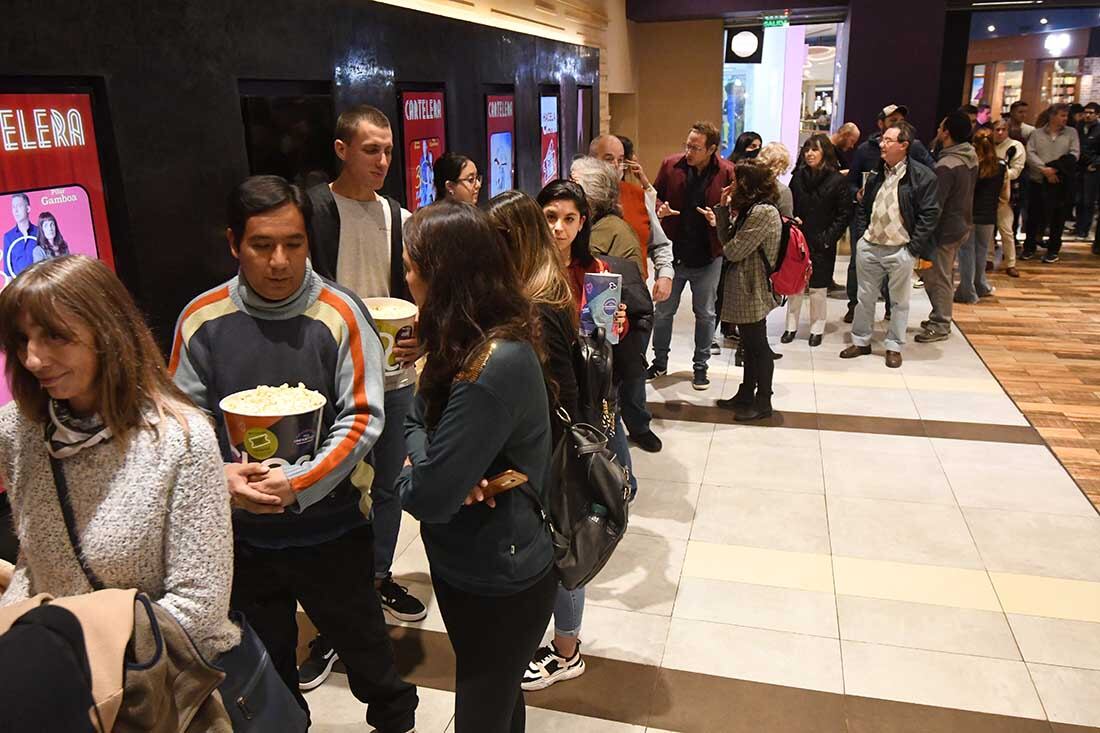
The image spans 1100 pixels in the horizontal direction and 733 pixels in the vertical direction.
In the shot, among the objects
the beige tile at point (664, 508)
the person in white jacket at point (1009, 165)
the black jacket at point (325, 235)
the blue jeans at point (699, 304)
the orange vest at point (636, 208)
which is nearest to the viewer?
the black jacket at point (325, 235)

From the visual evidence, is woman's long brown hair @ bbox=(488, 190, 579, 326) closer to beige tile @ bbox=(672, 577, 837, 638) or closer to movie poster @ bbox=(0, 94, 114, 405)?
movie poster @ bbox=(0, 94, 114, 405)

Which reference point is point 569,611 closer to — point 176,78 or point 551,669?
point 551,669

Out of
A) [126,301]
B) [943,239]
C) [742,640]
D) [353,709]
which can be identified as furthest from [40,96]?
[943,239]

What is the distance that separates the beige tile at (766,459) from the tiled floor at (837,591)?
1cm

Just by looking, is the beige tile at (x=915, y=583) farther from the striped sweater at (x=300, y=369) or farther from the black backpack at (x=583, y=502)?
the striped sweater at (x=300, y=369)

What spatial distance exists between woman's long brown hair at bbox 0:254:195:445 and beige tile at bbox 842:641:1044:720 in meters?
2.38

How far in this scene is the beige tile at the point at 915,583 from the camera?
324 cm

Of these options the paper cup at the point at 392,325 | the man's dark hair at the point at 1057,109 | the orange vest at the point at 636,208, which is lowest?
the paper cup at the point at 392,325

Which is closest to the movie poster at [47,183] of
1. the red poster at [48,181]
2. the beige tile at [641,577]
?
the red poster at [48,181]

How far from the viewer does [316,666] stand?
2826 mm

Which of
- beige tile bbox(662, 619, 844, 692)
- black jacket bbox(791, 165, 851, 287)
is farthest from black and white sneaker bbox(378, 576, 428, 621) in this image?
black jacket bbox(791, 165, 851, 287)

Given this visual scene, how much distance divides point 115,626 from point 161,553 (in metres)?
0.24

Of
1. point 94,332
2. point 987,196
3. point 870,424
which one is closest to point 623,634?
point 94,332

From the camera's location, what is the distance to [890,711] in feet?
8.64
